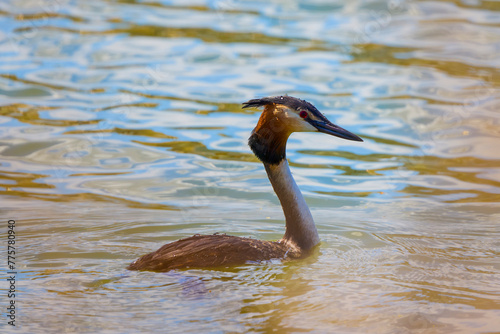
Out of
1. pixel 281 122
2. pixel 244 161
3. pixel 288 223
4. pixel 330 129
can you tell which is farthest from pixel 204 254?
pixel 244 161

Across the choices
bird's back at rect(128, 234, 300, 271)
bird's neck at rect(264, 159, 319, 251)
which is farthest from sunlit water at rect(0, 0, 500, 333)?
bird's neck at rect(264, 159, 319, 251)

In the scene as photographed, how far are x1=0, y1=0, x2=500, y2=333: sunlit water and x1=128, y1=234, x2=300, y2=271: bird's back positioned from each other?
0.09m

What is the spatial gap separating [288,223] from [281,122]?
907 millimetres

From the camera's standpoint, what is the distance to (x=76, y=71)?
12.8m

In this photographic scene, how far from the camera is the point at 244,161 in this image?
9.12 metres

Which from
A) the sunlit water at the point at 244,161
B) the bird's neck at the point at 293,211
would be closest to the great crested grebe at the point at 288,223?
the bird's neck at the point at 293,211

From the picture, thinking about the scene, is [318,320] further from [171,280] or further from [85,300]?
[85,300]

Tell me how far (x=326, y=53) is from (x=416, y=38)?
1.90m

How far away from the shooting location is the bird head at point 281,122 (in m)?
5.85

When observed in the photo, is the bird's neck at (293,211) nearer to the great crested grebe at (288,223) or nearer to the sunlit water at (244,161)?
the great crested grebe at (288,223)

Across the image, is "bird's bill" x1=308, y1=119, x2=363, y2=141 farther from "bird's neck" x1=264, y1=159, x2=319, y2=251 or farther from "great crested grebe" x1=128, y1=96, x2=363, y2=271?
"bird's neck" x1=264, y1=159, x2=319, y2=251

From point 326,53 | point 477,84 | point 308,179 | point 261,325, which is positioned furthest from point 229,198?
point 326,53

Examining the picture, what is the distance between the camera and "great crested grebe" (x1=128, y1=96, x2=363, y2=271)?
562 cm

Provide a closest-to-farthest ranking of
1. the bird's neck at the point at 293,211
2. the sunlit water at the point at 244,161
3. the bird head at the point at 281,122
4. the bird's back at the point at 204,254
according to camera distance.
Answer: the sunlit water at the point at 244,161 < the bird's back at the point at 204,254 < the bird head at the point at 281,122 < the bird's neck at the point at 293,211
